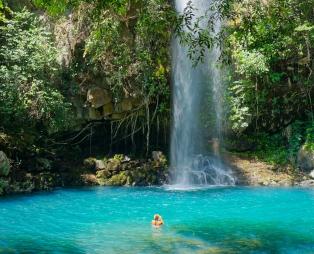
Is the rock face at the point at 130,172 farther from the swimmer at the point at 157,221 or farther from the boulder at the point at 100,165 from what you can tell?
Result: the swimmer at the point at 157,221

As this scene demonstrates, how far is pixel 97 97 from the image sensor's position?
60.5ft

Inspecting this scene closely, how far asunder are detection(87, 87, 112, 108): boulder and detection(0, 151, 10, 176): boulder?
4.22 meters

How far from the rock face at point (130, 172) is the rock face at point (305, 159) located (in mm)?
5300

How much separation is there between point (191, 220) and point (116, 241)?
2.63m

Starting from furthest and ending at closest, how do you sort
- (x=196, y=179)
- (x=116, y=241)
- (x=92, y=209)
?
(x=196, y=179) → (x=92, y=209) → (x=116, y=241)

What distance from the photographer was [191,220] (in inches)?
465

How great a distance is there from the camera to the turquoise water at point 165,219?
9.44m

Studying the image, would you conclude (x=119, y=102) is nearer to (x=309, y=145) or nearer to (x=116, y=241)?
(x=309, y=145)

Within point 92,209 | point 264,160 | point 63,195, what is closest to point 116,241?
point 92,209

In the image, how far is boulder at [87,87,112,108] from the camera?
60.3 feet

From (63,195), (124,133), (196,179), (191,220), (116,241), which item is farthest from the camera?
(124,133)

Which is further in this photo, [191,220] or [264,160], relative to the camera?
[264,160]

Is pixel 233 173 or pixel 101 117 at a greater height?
pixel 101 117

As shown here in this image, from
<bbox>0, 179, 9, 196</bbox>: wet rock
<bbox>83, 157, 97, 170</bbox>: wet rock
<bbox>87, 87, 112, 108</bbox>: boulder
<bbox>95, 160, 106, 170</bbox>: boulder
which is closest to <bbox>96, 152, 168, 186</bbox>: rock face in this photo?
<bbox>95, 160, 106, 170</bbox>: boulder
